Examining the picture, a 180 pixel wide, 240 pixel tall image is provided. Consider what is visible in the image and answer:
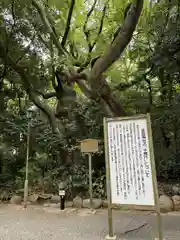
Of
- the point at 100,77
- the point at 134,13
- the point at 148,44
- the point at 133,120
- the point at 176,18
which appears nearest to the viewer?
the point at 133,120

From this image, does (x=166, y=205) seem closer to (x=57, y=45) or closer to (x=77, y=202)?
(x=77, y=202)

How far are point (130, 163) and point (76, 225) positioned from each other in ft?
4.93

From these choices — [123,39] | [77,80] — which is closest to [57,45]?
[77,80]

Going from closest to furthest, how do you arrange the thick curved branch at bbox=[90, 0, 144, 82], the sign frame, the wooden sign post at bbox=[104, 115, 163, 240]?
1. the wooden sign post at bbox=[104, 115, 163, 240]
2. the thick curved branch at bbox=[90, 0, 144, 82]
3. the sign frame

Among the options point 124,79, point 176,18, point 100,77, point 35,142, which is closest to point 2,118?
point 35,142

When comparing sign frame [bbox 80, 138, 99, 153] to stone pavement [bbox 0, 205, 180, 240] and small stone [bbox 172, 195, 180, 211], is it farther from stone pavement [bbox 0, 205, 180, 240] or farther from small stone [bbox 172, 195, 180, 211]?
small stone [bbox 172, 195, 180, 211]

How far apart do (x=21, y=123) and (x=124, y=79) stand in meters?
4.16

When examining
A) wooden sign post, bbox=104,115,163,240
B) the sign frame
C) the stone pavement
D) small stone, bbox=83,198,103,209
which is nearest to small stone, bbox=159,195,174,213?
the stone pavement

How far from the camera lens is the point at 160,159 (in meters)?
6.09

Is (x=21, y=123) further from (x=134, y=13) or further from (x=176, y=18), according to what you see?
(x=176, y=18)

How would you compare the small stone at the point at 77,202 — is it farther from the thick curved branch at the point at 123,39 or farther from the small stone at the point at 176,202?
the thick curved branch at the point at 123,39

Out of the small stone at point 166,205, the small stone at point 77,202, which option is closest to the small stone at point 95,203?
the small stone at point 77,202

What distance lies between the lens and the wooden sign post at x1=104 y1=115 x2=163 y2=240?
9.64ft

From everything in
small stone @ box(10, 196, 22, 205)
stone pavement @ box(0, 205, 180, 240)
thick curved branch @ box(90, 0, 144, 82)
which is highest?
thick curved branch @ box(90, 0, 144, 82)
